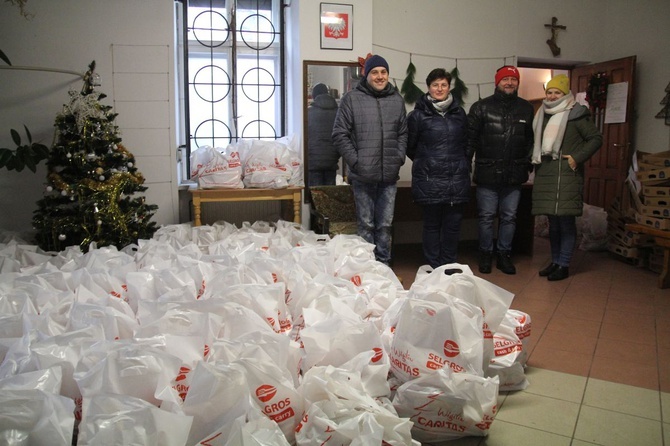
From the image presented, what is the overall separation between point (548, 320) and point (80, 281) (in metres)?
2.41

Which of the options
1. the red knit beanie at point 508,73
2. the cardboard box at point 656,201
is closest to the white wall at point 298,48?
the red knit beanie at point 508,73

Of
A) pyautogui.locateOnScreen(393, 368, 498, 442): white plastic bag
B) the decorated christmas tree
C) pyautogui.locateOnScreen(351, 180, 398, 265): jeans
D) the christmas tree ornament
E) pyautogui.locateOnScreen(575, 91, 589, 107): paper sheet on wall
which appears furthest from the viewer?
pyautogui.locateOnScreen(575, 91, 589, 107): paper sheet on wall

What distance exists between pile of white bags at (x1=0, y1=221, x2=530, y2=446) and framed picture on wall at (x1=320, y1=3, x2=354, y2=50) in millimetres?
2172

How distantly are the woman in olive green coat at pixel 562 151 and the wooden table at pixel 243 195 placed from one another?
174 cm

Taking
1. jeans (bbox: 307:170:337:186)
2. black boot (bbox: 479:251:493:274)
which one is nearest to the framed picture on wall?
jeans (bbox: 307:170:337:186)

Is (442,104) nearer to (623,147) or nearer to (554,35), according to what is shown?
(554,35)

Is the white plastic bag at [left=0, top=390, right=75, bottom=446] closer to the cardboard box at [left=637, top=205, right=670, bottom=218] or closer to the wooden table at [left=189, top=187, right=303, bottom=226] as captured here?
the wooden table at [left=189, top=187, right=303, bottom=226]

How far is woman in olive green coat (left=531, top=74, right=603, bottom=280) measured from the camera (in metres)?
3.74

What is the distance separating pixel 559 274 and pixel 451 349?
241 centimetres

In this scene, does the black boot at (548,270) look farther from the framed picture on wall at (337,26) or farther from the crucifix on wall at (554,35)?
the crucifix on wall at (554,35)

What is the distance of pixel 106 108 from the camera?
131 inches

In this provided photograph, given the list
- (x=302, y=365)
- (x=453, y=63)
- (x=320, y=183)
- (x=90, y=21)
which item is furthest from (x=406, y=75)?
(x=302, y=365)

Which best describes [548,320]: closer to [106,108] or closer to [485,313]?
[485,313]

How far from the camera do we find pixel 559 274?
3.88 m
